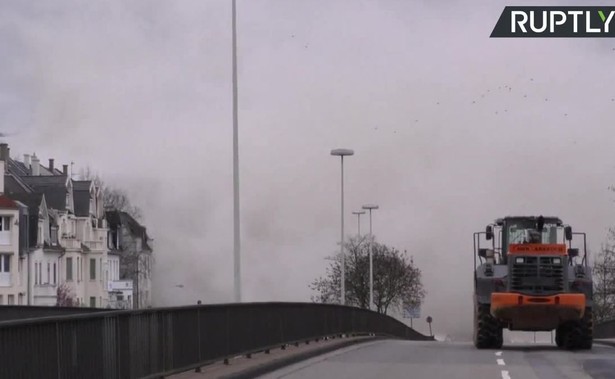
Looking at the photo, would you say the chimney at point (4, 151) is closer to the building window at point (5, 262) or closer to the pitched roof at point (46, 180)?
the pitched roof at point (46, 180)

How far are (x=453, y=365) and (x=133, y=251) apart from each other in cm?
6153

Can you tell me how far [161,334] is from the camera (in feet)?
60.9

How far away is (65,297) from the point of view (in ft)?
246

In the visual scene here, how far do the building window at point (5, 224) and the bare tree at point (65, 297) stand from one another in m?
5.56

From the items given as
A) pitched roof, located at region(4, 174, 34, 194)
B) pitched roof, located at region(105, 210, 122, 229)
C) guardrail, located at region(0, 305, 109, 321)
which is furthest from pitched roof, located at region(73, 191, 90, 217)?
guardrail, located at region(0, 305, 109, 321)

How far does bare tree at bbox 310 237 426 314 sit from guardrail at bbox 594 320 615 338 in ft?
142

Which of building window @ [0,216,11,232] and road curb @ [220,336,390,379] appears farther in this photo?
building window @ [0,216,11,232]

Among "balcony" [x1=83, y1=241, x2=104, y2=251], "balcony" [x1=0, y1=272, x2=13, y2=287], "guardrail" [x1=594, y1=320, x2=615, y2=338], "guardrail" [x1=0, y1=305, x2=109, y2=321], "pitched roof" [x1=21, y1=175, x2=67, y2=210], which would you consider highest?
"pitched roof" [x1=21, y1=175, x2=67, y2=210]

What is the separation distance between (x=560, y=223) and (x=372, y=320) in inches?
874

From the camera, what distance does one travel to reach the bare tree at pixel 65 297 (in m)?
73.7

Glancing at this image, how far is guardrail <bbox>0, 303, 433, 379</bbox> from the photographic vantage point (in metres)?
13.1

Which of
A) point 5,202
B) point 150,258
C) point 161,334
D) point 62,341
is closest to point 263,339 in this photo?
point 161,334

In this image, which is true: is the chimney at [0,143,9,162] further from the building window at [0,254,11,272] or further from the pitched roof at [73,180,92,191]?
the building window at [0,254,11,272]

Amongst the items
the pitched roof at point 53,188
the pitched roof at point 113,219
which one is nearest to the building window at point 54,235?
the pitched roof at point 53,188
